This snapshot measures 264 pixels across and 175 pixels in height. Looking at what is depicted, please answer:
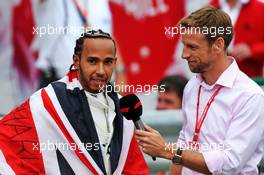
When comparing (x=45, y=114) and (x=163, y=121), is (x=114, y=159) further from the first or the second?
(x=163, y=121)

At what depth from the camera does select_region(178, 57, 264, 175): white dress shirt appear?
23.4ft

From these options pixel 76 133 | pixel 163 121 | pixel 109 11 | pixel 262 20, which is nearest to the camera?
pixel 76 133

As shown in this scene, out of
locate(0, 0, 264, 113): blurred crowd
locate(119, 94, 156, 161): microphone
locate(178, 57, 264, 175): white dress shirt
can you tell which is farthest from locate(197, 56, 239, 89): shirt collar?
locate(0, 0, 264, 113): blurred crowd

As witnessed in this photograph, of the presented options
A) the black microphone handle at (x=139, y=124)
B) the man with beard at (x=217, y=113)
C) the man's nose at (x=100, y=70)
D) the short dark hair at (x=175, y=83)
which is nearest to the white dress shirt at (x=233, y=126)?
the man with beard at (x=217, y=113)

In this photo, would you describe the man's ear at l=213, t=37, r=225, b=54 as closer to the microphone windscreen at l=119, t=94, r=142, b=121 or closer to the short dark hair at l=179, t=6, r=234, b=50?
the short dark hair at l=179, t=6, r=234, b=50

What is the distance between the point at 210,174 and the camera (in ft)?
23.8

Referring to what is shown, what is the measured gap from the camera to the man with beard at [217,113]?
7.14 meters

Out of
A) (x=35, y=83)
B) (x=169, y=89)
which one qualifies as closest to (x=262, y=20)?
(x=169, y=89)

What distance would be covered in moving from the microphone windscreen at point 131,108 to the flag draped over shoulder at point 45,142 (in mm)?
293

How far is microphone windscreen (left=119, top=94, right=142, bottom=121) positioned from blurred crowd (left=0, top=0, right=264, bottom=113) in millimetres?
3161

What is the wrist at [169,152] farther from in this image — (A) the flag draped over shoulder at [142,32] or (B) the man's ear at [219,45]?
(A) the flag draped over shoulder at [142,32]

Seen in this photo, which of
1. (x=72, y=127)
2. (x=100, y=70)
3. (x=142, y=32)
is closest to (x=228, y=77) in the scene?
(x=100, y=70)

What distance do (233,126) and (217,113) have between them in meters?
0.14

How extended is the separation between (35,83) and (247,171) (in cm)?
403
